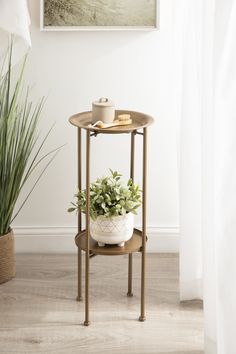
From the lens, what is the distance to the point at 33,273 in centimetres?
333

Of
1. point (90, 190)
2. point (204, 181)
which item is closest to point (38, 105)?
point (90, 190)

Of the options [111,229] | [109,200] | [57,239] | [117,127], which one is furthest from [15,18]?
[57,239]

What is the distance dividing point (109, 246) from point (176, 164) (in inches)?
28.6

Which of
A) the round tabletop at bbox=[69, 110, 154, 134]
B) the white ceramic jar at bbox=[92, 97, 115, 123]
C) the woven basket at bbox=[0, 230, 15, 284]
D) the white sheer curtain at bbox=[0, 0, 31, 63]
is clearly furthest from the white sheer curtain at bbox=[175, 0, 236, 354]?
the woven basket at bbox=[0, 230, 15, 284]

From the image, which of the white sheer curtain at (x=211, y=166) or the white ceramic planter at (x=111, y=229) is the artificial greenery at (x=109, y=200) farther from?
the white sheer curtain at (x=211, y=166)

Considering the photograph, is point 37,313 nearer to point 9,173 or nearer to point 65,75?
point 9,173

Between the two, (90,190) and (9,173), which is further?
(9,173)

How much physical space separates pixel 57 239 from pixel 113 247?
69 centimetres

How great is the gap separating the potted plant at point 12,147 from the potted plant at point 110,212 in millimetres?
397

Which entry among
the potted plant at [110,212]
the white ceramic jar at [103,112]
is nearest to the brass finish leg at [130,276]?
the potted plant at [110,212]

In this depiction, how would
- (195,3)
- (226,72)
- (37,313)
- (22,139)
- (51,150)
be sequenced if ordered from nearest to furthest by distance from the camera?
(226,72) < (195,3) < (37,313) < (22,139) < (51,150)

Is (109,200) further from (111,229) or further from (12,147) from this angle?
(12,147)

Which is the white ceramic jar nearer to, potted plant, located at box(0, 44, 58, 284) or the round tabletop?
the round tabletop

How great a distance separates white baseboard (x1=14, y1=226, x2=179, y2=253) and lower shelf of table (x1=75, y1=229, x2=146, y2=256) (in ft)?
1.65
